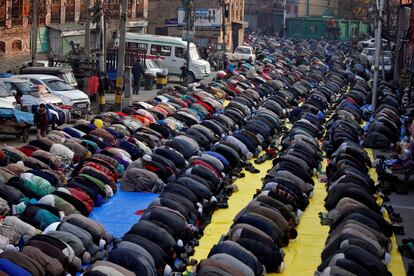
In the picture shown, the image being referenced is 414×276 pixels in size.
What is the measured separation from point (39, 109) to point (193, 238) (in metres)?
10.1

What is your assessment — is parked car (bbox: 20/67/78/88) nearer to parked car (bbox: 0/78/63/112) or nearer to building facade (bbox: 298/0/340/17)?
parked car (bbox: 0/78/63/112)

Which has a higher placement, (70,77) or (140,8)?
(140,8)

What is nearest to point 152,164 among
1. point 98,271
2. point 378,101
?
point 98,271

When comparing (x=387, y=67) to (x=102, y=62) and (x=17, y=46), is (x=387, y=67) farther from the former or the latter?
(x=17, y=46)

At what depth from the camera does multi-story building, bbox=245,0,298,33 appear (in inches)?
3949

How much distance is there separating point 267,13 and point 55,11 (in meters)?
55.9

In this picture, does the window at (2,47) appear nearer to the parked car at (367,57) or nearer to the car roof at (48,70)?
the car roof at (48,70)

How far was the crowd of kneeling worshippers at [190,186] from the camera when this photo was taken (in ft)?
48.7

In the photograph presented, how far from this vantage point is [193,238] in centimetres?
1747

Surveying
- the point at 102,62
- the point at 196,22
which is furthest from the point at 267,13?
the point at 102,62

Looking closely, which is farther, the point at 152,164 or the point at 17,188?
the point at 152,164

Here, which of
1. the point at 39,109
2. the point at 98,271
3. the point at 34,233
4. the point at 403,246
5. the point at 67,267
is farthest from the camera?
the point at 39,109

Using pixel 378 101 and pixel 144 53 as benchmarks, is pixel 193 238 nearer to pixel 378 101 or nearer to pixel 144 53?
pixel 378 101

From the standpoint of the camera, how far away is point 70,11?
50.1 m
